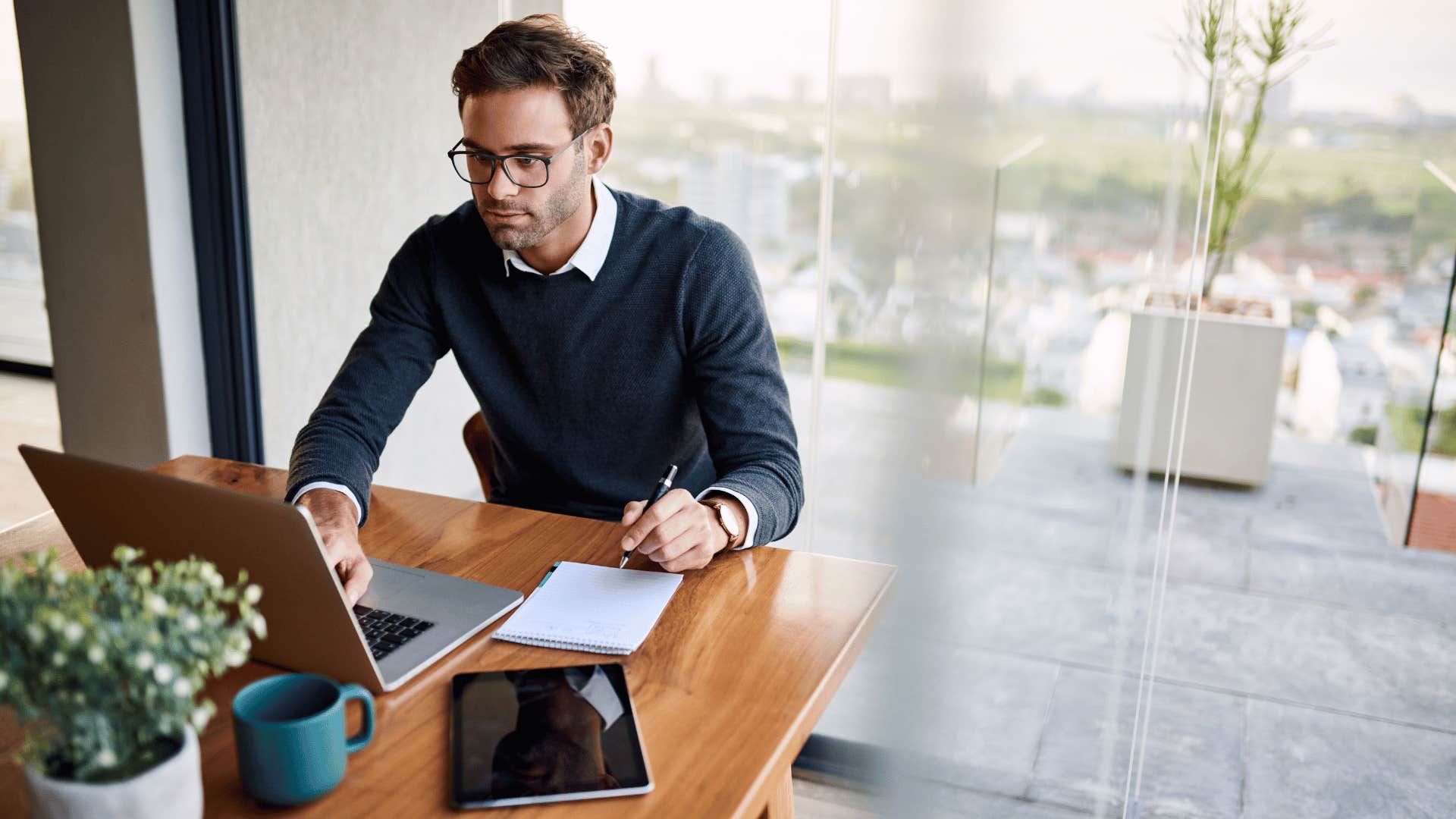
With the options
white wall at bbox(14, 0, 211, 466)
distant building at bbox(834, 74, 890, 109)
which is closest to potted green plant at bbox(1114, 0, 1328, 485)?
distant building at bbox(834, 74, 890, 109)

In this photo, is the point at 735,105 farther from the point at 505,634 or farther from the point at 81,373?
the point at 81,373

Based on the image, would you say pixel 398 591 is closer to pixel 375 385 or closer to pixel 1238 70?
pixel 375 385

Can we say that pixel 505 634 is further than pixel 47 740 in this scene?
Yes

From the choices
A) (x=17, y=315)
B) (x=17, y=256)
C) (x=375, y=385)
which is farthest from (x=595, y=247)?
(x=17, y=315)

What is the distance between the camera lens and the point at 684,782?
2.96 feet

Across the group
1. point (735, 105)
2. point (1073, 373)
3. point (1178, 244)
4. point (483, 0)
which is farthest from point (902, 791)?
point (483, 0)

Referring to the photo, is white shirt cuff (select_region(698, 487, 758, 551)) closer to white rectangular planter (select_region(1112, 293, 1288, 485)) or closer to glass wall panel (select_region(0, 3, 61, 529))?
white rectangular planter (select_region(1112, 293, 1288, 485))

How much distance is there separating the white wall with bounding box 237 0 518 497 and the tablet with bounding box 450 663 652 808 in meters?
1.98

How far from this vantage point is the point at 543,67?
1.54 meters

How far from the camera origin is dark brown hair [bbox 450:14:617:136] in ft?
5.00

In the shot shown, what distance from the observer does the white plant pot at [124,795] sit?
0.71m

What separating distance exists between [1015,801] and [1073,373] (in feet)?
2.63

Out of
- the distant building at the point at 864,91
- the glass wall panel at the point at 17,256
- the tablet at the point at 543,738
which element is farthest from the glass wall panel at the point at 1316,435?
the glass wall panel at the point at 17,256

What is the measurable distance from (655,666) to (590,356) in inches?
26.7
